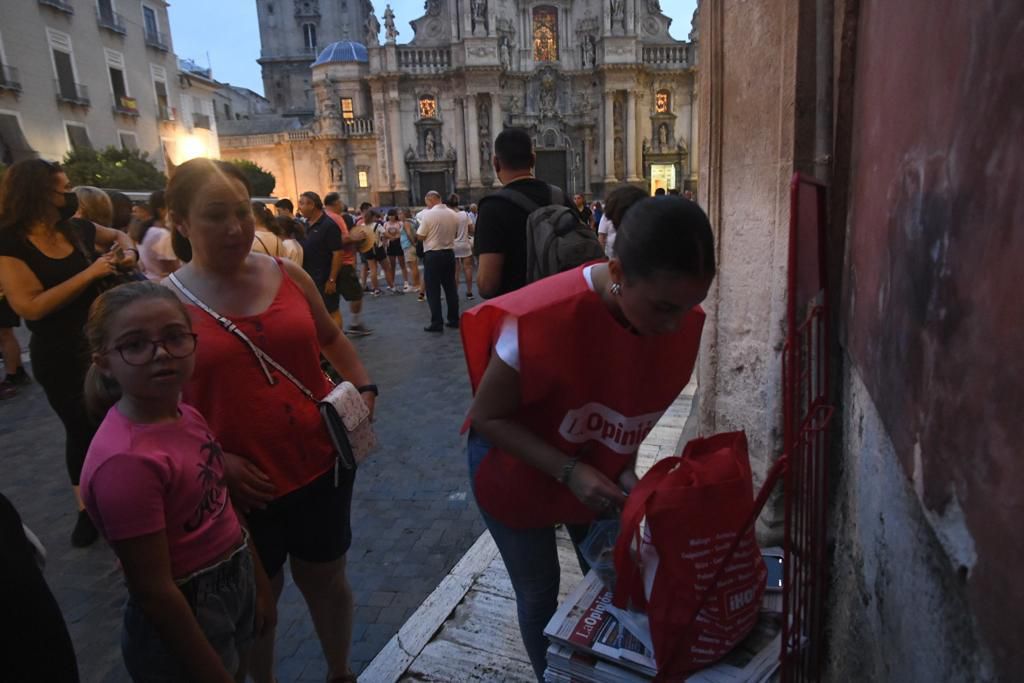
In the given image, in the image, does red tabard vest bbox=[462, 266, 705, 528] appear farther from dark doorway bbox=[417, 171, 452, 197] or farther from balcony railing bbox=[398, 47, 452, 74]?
balcony railing bbox=[398, 47, 452, 74]

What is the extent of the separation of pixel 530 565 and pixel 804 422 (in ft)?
3.02

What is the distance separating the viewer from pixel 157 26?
107 ft

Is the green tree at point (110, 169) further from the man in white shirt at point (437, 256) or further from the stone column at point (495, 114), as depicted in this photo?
the man in white shirt at point (437, 256)

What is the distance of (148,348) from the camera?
5.22 feet

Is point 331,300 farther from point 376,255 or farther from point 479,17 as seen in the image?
point 479,17

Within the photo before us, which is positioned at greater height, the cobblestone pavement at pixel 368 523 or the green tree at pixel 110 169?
the green tree at pixel 110 169

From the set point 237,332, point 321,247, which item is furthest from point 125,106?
point 237,332

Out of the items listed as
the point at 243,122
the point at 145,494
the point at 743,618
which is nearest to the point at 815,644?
the point at 743,618

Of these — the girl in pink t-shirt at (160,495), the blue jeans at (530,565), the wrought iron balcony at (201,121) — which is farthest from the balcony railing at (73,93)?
the blue jeans at (530,565)

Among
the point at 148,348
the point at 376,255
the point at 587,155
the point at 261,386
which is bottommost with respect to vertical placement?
the point at 376,255

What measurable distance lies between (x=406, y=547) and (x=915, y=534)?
277 centimetres

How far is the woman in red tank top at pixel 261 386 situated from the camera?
1887 millimetres

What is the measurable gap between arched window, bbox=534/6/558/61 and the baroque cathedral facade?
59 mm

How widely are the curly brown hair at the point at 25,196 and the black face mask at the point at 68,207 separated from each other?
0.08 metres
